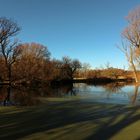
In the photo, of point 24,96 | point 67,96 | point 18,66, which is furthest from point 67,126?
point 18,66

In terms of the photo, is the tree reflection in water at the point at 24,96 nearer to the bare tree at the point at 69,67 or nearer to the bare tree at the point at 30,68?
the bare tree at the point at 30,68

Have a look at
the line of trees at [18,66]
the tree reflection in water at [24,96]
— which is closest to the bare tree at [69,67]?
the line of trees at [18,66]

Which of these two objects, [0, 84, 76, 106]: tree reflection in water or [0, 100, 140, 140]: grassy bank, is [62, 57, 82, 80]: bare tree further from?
[0, 100, 140, 140]: grassy bank

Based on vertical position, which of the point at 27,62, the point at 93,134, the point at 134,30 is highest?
the point at 134,30

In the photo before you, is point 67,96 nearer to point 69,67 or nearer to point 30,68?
point 30,68

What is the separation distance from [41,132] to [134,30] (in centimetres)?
3347

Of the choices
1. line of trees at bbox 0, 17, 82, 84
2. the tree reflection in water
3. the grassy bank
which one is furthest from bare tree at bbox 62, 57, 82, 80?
the grassy bank

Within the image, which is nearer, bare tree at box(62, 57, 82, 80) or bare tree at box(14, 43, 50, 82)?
bare tree at box(14, 43, 50, 82)

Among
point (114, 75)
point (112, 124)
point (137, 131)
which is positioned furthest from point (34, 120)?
point (114, 75)

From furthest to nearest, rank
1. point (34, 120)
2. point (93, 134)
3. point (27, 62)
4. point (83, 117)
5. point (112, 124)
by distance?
point (27, 62)
point (83, 117)
point (34, 120)
point (112, 124)
point (93, 134)

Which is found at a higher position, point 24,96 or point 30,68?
point 30,68

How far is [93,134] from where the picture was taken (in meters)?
8.16

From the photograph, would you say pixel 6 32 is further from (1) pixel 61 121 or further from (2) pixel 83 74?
(2) pixel 83 74

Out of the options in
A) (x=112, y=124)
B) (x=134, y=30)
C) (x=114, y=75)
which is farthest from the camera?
(x=114, y=75)
